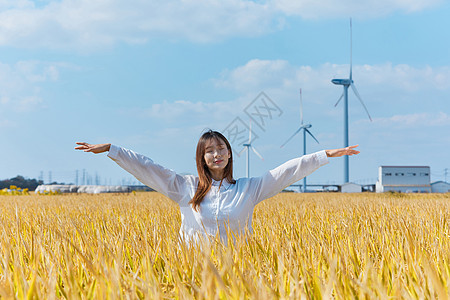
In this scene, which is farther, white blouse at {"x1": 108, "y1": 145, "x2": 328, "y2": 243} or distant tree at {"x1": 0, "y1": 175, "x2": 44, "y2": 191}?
distant tree at {"x1": 0, "y1": 175, "x2": 44, "y2": 191}

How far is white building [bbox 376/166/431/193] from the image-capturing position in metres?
61.6

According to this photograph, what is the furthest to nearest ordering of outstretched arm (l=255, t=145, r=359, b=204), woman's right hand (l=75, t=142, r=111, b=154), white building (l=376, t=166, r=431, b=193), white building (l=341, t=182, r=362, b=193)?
white building (l=376, t=166, r=431, b=193), white building (l=341, t=182, r=362, b=193), outstretched arm (l=255, t=145, r=359, b=204), woman's right hand (l=75, t=142, r=111, b=154)

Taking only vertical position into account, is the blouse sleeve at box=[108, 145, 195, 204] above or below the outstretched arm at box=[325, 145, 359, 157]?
below

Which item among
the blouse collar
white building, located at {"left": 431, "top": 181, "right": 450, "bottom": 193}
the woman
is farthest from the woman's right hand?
white building, located at {"left": 431, "top": 181, "right": 450, "bottom": 193}

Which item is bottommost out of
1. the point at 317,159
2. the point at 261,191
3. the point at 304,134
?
the point at 261,191

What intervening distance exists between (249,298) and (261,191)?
226 cm

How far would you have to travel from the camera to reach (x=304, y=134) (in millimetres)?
47656

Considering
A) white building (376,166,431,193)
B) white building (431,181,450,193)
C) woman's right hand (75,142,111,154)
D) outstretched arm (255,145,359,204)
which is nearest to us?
woman's right hand (75,142,111,154)

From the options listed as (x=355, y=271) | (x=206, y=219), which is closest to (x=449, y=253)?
(x=355, y=271)

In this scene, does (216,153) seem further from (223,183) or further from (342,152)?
(342,152)

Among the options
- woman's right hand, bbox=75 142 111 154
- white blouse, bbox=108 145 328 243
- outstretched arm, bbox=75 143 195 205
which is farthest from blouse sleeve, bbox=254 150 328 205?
woman's right hand, bbox=75 142 111 154

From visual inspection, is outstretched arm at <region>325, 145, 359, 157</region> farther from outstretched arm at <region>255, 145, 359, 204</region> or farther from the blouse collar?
the blouse collar

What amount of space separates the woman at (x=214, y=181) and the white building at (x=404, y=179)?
61.9 meters

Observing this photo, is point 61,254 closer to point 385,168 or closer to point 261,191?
point 261,191
